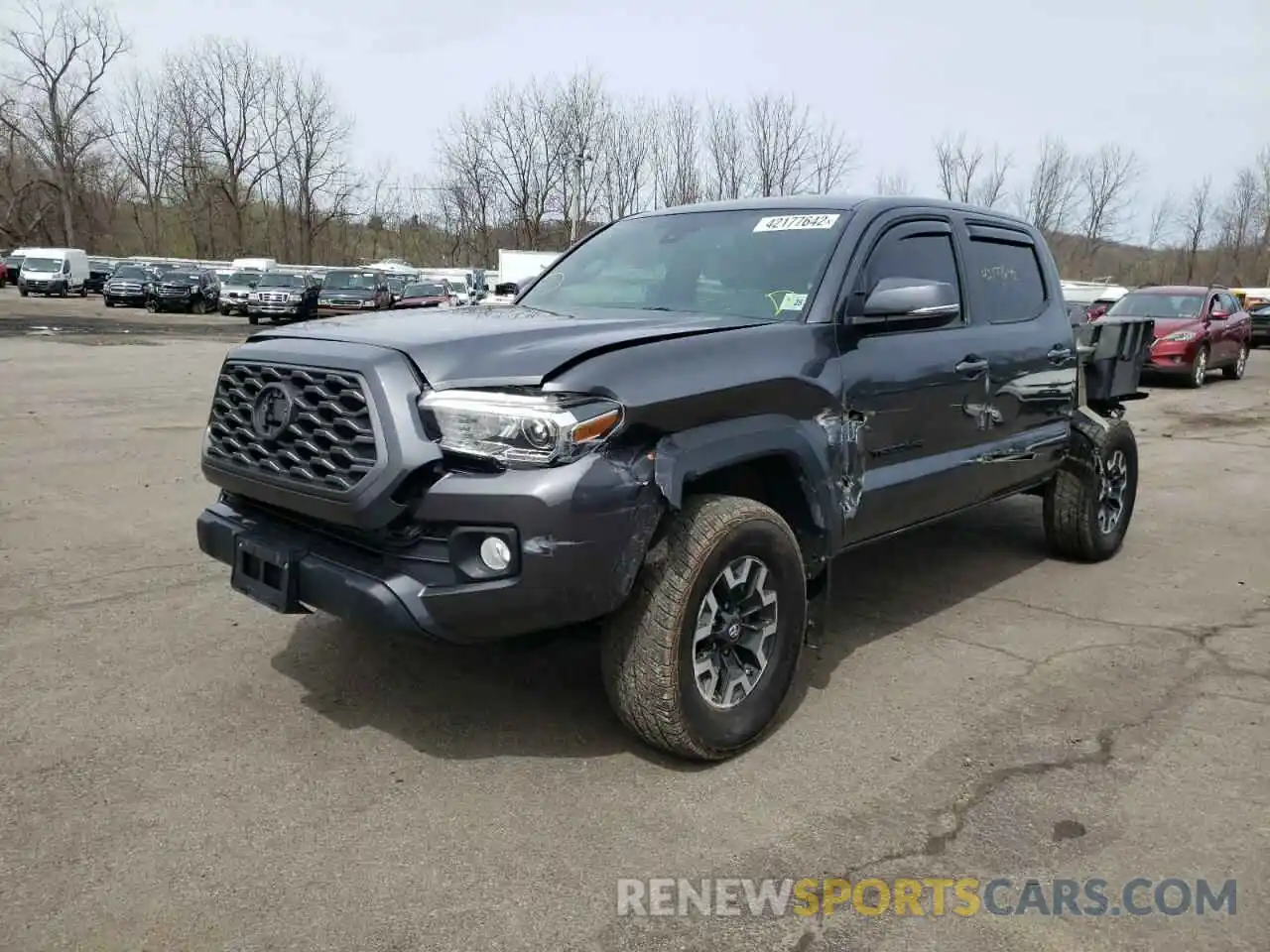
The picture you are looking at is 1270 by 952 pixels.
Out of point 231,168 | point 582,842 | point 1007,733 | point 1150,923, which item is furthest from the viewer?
point 231,168

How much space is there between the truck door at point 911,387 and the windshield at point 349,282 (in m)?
30.2

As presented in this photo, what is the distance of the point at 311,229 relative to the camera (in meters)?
70.9

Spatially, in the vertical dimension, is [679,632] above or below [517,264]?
below

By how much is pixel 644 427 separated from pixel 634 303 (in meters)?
1.32

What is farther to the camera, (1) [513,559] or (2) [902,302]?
(2) [902,302]

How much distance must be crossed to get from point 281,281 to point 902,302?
104ft

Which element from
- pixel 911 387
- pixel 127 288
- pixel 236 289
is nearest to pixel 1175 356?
pixel 911 387

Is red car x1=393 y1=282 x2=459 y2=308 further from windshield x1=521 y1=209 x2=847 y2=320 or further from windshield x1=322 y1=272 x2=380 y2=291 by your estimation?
windshield x1=521 y1=209 x2=847 y2=320

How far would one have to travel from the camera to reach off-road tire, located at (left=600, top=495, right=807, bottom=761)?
3104 mm

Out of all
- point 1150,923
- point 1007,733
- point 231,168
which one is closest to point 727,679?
point 1007,733

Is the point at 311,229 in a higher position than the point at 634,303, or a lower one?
higher

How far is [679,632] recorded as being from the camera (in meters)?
3.12

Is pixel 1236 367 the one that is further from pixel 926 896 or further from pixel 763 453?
pixel 926 896

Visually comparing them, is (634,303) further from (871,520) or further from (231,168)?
(231,168)
